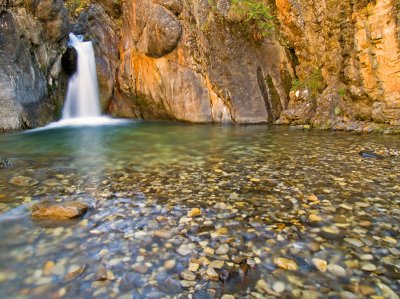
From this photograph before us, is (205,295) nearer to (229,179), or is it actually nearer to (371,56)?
(229,179)

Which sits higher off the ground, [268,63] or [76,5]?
[76,5]

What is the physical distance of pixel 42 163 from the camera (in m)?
8.36

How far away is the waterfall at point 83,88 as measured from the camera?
19484 millimetres

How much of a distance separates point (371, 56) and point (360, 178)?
8267 millimetres

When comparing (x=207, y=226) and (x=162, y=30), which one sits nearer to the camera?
(x=207, y=226)

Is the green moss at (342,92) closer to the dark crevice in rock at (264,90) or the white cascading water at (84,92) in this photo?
the dark crevice in rock at (264,90)

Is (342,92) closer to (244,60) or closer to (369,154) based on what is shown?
(244,60)

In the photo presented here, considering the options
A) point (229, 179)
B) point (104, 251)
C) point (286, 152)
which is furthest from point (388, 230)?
point (286, 152)

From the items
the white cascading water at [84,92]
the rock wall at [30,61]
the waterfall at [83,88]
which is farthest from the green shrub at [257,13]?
the rock wall at [30,61]

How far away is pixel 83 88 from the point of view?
1973cm

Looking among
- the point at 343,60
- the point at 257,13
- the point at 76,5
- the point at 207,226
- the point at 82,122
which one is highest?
the point at 76,5

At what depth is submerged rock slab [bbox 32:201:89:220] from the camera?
4.80 m

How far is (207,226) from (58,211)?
89.2 inches

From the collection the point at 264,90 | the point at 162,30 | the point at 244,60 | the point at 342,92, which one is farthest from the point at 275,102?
the point at 162,30
